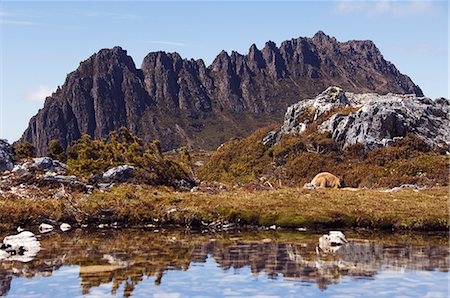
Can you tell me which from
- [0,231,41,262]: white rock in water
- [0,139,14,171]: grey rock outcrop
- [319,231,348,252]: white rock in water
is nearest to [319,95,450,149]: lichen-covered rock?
[0,139,14,171]: grey rock outcrop

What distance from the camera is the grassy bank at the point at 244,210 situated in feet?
108

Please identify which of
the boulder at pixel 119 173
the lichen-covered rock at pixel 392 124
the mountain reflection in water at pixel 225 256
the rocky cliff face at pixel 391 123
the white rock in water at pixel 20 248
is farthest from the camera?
the rocky cliff face at pixel 391 123

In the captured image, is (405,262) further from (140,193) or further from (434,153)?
(434,153)

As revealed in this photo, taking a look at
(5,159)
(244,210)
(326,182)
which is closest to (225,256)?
(244,210)

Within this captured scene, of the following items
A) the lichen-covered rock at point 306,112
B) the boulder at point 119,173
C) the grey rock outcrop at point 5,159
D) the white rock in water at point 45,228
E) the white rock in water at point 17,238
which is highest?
the lichen-covered rock at point 306,112

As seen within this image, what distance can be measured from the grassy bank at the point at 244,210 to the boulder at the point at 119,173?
7199 mm

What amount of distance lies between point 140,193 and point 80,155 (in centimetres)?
1326

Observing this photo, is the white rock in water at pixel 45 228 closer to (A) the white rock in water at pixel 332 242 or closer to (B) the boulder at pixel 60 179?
(B) the boulder at pixel 60 179

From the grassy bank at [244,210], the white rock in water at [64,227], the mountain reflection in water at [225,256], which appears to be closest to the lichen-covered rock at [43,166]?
the grassy bank at [244,210]

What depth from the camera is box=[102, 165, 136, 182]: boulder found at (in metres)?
46.0

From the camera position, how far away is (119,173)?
46344mm

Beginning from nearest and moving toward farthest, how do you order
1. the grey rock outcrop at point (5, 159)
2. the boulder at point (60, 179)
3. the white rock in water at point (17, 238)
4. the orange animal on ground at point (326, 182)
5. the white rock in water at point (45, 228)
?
the white rock in water at point (17, 238)
the white rock in water at point (45, 228)
the boulder at point (60, 179)
the grey rock outcrop at point (5, 159)
the orange animal on ground at point (326, 182)

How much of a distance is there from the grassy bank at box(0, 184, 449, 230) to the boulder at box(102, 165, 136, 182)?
7199 millimetres

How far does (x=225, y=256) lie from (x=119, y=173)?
24.1 metres
